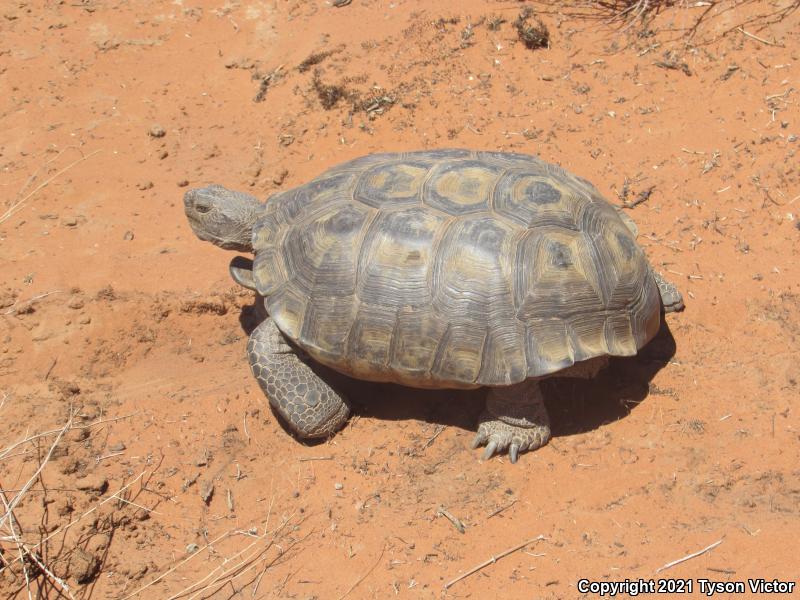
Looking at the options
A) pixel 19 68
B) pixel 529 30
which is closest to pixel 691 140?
pixel 529 30

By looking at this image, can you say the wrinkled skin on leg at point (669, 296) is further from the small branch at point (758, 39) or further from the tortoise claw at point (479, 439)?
the small branch at point (758, 39)

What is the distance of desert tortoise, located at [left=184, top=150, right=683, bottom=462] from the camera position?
3588 millimetres

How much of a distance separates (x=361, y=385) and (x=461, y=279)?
54.7 inches

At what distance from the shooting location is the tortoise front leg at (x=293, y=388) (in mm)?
4090

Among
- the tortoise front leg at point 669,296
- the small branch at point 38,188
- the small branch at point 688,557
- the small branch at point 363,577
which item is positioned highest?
the small branch at point 38,188

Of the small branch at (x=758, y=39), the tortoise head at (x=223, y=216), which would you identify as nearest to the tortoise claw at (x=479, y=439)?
the tortoise head at (x=223, y=216)

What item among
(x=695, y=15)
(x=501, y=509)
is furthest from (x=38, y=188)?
(x=695, y=15)

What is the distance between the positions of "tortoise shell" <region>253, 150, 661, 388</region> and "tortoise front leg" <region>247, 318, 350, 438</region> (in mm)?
308

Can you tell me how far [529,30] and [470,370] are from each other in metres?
4.38

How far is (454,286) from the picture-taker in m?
3.61

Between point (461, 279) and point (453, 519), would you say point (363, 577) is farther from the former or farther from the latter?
point (461, 279)

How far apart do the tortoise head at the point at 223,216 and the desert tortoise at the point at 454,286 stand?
388mm

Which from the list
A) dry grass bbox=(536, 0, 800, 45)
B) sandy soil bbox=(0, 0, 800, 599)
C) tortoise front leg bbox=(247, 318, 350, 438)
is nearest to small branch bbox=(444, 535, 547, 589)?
sandy soil bbox=(0, 0, 800, 599)

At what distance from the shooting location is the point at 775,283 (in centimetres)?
456
